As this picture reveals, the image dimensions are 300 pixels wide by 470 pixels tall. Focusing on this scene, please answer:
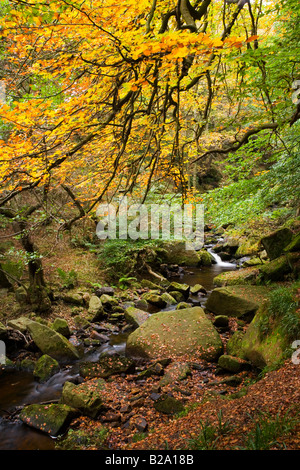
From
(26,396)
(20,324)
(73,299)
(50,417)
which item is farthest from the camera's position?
(73,299)

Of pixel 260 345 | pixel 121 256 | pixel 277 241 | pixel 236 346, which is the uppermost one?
pixel 277 241

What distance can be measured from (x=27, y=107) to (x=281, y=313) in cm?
512

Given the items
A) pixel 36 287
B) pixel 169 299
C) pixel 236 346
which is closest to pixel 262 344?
pixel 236 346

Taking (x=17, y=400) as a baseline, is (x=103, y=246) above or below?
above

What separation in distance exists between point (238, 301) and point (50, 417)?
5.24m

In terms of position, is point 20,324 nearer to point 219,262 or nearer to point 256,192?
point 256,192

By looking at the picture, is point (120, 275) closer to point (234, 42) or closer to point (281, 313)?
point (281, 313)

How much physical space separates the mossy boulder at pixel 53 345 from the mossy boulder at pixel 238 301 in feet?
13.2

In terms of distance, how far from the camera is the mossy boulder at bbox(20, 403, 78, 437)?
4105mm

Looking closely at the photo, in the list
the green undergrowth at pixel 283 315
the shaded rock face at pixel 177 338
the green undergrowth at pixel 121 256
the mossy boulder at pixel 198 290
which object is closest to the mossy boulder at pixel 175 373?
the shaded rock face at pixel 177 338

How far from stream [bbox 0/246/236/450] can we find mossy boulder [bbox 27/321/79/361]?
311 mm

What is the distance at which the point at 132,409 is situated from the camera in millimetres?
4418

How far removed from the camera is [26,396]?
17.0 ft
